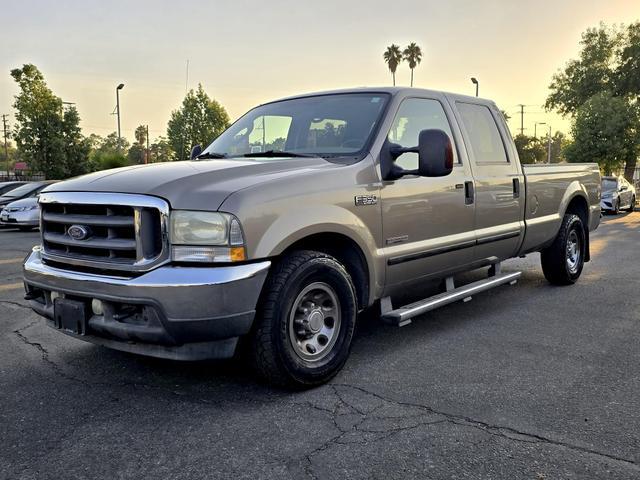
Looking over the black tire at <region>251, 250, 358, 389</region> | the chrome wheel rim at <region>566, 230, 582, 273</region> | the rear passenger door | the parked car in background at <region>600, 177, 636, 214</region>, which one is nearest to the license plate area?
the black tire at <region>251, 250, 358, 389</region>

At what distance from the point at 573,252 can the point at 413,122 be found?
11.4 ft

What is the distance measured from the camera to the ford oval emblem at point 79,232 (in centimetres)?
342

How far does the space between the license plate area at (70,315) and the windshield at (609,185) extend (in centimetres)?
2032

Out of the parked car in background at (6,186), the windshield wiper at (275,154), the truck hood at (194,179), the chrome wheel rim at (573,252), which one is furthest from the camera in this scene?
the parked car in background at (6,186)

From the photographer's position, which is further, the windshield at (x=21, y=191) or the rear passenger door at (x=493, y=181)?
the windshield at (x=21, y=191)

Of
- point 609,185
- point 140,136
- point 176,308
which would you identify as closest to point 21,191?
point 176,308

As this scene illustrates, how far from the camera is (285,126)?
15.8 feet

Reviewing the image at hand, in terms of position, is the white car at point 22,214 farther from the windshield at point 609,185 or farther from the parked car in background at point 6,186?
the windshield at point 609,185

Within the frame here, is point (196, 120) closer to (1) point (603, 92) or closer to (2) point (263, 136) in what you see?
(1) point (603, 92)

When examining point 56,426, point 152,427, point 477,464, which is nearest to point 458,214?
point 477,464

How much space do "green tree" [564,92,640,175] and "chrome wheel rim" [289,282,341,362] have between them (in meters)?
30.8

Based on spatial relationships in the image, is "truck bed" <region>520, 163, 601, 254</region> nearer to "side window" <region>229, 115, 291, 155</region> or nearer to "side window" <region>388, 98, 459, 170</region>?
"side window" <region>388, 98, 459, 170</region>

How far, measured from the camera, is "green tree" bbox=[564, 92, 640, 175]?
3080 cm

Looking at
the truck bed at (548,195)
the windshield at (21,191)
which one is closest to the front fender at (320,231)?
the truck bed at (548,195)
